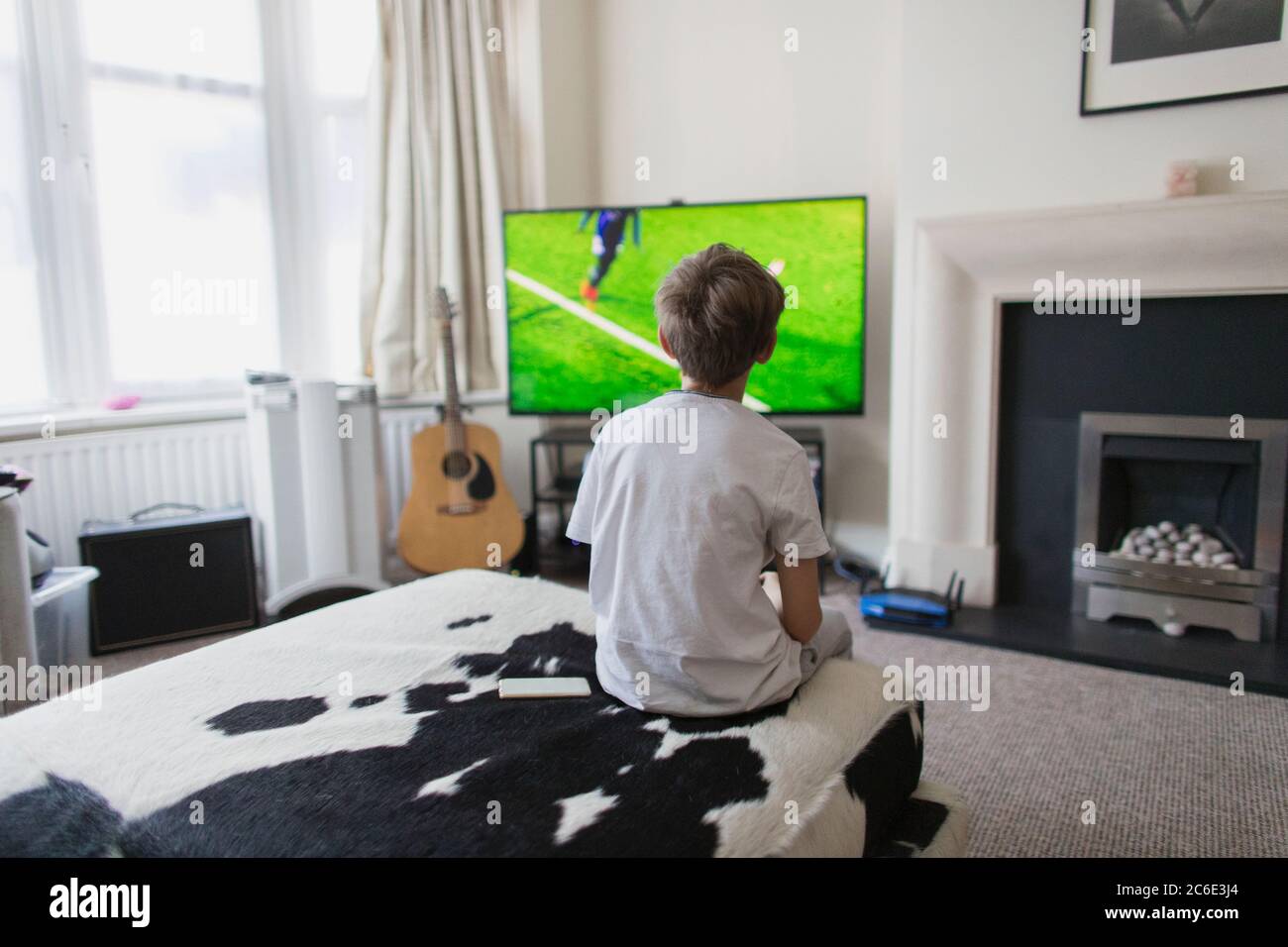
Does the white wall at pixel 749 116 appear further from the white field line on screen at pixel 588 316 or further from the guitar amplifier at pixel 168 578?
the guitar amplifier at pixel 168 578

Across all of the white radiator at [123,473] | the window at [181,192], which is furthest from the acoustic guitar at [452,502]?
the window at [181,192]

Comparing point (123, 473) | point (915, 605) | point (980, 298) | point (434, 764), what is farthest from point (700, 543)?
point (123, 473)

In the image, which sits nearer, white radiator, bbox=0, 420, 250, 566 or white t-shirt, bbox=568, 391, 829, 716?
white t-shirt, bbox=568, 391, 829, 716

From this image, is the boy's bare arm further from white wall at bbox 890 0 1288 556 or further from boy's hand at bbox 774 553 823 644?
white wall at bbox 890 0 1288 556

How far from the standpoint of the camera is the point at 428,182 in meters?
3.71

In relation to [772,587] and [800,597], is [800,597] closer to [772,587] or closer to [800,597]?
[800,597]

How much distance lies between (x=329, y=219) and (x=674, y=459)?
9.61ft

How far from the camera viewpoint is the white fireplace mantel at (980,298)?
2637mm

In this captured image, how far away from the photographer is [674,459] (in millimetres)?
1337

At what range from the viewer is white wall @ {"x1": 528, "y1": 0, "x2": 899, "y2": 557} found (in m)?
3.57

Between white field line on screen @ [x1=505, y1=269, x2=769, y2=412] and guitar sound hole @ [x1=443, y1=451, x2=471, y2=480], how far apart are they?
2.25 ft

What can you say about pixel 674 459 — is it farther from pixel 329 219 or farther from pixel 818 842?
pixel 329 219

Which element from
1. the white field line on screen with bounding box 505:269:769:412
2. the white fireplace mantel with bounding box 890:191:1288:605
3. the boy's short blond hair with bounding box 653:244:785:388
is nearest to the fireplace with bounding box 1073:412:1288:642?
the white fireplace mantel with bounding box 890:191:1288:605
